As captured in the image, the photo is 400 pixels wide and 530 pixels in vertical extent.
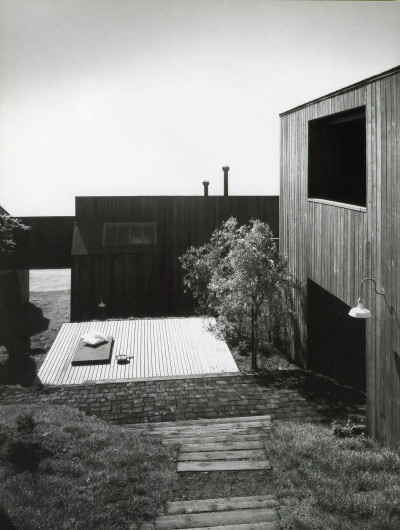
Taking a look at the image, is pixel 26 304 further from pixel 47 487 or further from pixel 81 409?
pixel 47 487

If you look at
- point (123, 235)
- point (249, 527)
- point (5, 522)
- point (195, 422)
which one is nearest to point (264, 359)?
point (195, 422)

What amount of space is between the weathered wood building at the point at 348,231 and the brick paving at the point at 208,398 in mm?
1518

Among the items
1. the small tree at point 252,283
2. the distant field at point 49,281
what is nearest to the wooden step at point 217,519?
the small tree at point 252,283

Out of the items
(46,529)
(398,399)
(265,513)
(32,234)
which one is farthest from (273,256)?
(32,234)

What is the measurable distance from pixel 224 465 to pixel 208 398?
14.2 ft

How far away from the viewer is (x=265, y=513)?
5.65m

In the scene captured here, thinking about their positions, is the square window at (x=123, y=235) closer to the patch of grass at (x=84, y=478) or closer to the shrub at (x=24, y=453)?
the patch of grass at (x=84, y=478)

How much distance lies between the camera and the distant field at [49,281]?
32.3 metres

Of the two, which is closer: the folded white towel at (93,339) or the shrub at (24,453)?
the shrub at (24,453)

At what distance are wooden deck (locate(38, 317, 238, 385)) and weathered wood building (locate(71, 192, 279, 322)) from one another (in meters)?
4.61

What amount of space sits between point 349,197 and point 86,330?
983 centimetres

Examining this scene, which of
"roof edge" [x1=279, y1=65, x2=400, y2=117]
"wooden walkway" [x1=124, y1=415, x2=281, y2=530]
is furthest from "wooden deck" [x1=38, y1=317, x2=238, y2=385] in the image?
"roof edge" [x1=279, y1=65, x2=400, y2=117]

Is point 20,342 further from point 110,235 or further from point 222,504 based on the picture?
point 222,504

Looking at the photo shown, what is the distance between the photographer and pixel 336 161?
1348cm
